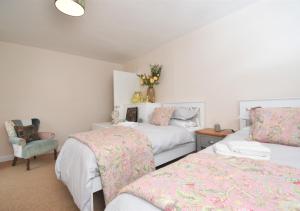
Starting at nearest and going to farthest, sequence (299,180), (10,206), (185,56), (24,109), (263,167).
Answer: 1. (299,180)
2. (263,167)
3. (10,206)
4. (185,56)
5. (24,109)

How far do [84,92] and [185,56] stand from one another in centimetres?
268

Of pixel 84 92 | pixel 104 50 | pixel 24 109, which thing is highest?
pixel 104 50

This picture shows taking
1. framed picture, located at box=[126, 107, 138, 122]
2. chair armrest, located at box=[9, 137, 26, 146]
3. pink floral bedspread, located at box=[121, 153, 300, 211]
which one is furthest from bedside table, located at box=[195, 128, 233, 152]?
chair armrest, located at box=[9, 137, 26, 146]

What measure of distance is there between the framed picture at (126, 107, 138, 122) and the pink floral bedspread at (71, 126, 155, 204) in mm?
1406

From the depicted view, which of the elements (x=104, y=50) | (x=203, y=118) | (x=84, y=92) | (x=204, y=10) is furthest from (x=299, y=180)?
(x=84, y=92)

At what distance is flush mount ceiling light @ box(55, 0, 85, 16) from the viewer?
1.61 meters

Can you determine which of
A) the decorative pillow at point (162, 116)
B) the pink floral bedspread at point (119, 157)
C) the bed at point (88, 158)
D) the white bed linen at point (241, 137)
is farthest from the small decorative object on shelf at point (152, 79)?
the white bed linen at point (241, 137)

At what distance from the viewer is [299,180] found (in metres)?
0.74

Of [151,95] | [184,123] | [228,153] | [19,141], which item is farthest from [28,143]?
[228,153]

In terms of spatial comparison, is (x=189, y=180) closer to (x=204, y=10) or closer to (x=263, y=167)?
(x=263, y=167)

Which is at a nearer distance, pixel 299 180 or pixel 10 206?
pixel 299 180

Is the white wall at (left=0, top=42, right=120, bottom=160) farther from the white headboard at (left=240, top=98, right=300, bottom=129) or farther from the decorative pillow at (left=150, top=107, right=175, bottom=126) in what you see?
the white headboard at (left=240, top=98, right=300, bottom=129)

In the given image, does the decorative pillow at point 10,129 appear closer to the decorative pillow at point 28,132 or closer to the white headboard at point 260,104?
the decorative pillow at point 28,132

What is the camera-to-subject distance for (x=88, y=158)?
→ 4.78 feet
